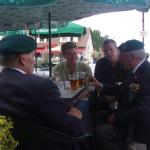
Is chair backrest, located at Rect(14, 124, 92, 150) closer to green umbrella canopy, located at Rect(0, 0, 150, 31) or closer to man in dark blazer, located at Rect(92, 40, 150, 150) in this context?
man in dark blazer, located at Rect(92, 40, 150, 150)

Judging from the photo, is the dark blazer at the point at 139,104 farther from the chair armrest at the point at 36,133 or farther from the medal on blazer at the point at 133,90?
the chair armrest at the point at 36,133

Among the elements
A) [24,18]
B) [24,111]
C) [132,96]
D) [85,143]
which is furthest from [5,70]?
[24,18]

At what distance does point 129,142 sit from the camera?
4.21 m

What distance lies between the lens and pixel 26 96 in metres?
2.90

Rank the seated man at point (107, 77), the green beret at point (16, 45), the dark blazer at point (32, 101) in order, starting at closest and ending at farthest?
the dark blazer at point (32, 101), the green beret at point (16, 45), the seated man at point (107, 77)

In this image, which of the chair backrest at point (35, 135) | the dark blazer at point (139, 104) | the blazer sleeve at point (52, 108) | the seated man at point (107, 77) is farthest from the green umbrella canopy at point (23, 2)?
the seated man at point (107, 77)

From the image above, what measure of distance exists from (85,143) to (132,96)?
1.10m

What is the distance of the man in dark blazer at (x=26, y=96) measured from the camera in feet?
9.49

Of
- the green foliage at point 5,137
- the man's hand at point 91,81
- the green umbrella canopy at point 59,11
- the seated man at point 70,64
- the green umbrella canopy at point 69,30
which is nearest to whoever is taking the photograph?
the green foliage at point 5,137

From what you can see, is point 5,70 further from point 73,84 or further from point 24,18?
point 24,18

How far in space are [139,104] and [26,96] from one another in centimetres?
155

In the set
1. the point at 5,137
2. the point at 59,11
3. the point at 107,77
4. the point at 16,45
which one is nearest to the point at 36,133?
the point at 5,137

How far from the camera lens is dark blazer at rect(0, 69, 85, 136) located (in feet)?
9.48

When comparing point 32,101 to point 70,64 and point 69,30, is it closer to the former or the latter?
point 70,64
